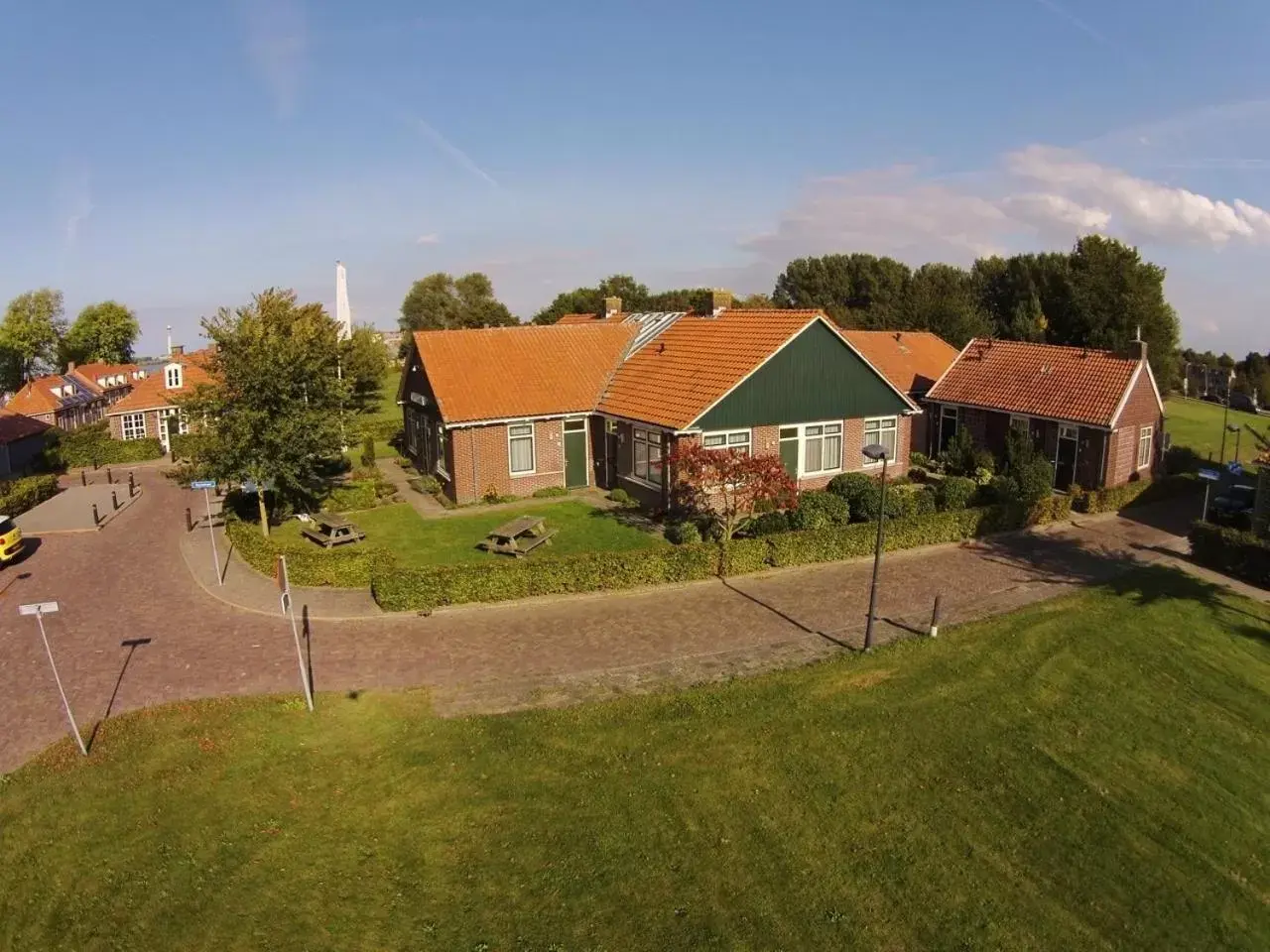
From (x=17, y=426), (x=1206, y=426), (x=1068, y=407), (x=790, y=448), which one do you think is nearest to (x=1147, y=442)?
(x=1068, y=407)

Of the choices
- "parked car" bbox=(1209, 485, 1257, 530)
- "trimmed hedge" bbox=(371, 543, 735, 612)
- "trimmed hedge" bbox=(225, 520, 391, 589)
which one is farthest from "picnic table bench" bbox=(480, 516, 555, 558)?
"parked car" bbox=(1209, 485, 1257, 530)

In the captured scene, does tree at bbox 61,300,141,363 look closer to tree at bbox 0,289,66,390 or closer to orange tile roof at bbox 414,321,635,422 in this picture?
tree at bbox 0,289,66,390

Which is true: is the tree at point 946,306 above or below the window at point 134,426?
above

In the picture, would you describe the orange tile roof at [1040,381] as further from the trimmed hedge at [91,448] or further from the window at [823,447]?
the trimmed hedge at [91,448]

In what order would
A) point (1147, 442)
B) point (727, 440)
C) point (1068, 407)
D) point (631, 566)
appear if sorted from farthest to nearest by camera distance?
1. point (1147, 442)
2. point (1068, 407)
3. point (727, 440)
4. point (631, 566)

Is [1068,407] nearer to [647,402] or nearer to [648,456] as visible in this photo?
[647,402]

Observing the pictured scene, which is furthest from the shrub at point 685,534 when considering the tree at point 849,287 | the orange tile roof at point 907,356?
the tree at point 849,287
